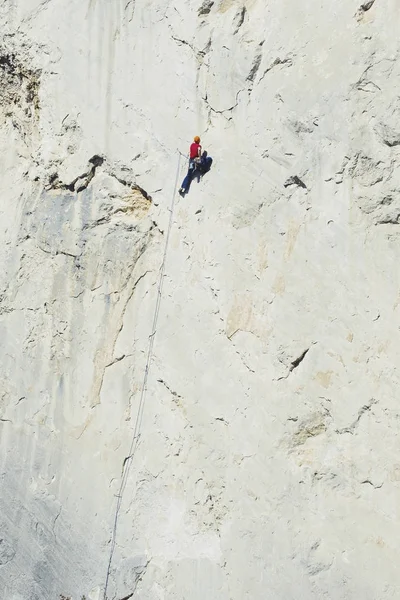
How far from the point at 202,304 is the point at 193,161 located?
4.85ft

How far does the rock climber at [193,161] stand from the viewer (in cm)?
766

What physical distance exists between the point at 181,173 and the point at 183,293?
1286mm

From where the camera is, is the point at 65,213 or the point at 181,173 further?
the point at 65,213

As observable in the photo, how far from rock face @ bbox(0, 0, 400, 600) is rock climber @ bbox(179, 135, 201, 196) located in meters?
0.13

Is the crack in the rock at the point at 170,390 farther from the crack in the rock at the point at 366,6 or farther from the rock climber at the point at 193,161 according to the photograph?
the crack in the rock at the point at 366,6

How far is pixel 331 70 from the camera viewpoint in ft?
23.7

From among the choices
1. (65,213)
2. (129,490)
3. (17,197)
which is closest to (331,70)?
(65,213)

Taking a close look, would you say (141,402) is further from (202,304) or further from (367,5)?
(367,5)

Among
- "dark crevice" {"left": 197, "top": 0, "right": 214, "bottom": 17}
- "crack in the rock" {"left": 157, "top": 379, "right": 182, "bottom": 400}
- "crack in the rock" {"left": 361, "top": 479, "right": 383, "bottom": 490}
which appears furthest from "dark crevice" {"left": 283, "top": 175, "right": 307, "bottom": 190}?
"crack in the rock" {"left": 361, "top": 479, "right": 383, "bottom": 490}

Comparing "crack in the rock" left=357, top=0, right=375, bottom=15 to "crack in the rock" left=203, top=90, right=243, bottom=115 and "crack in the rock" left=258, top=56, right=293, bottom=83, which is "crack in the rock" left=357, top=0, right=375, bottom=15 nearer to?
"crack in the rock" left=258, top=56, right=293, bottom=83

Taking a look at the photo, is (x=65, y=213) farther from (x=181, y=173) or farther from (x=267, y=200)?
(x=267, y=200)

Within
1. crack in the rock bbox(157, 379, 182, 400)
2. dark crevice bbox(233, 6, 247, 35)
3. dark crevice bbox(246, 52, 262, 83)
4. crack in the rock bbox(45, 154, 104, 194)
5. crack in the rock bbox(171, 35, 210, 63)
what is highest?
dark crevice bbox(233, 6, 247, 35)

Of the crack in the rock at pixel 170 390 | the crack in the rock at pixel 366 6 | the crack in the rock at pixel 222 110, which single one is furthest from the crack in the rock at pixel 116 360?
the crack in the rock at pixel 366 6

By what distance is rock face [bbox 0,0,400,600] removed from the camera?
6.98m
